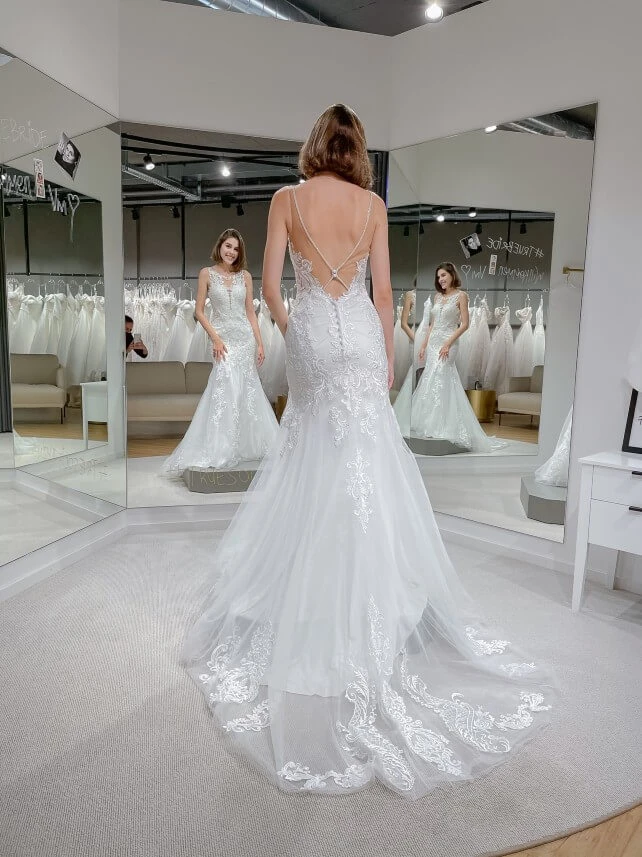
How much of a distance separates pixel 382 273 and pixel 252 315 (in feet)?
6.53

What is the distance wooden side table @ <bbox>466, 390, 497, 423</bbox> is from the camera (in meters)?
4.16

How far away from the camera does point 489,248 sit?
13.3 ft

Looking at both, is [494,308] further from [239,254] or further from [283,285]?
[239,254]

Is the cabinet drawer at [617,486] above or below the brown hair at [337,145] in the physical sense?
below

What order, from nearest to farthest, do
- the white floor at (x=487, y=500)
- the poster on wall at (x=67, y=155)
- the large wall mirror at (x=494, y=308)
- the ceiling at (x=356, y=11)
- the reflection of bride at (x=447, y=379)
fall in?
the poster on wall at (x=67, y=155), the large wall mirror at (x=494, y=308), the white floor at (x=487, y=500), the reflection of bride at (x=447, y=379), the ceiling at (x=356, y=11)

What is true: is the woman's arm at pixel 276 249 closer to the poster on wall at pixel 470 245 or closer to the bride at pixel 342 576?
the bride at pixel 342 576

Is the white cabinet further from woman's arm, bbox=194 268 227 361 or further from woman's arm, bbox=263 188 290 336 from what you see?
woman's arm, bbox=194 268 227 361

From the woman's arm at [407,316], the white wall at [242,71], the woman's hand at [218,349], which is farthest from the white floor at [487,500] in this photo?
the white wall at [242,71]

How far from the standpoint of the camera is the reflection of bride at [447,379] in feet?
14.2

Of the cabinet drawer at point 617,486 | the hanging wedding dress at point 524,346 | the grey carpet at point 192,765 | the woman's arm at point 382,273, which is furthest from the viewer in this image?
the hanging wedding dress at point 524,346

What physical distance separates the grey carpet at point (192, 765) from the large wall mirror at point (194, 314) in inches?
59.8

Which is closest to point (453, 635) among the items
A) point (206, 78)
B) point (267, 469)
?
point (267, 469)

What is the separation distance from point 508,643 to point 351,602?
0.79 meters

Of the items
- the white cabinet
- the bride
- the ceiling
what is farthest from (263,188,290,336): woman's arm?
the ceiling
